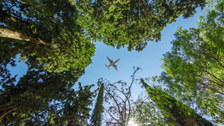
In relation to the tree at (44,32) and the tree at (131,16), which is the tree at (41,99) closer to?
the tree at (44,32)

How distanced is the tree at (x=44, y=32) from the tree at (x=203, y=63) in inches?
458

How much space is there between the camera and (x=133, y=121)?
7.98 metres

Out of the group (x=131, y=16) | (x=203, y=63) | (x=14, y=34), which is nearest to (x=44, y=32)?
(x=14, y=34)

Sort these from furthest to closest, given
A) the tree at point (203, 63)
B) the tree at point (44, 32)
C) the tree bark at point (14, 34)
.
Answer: the tree at point (203, 63) < the tree at point (44, 32) < the tree bark at point (14, 34)

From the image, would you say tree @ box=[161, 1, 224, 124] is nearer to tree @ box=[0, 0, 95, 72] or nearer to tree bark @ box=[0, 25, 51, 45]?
tree @ box=[0, 0, 95, 72]

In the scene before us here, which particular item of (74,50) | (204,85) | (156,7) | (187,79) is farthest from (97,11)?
(204,85)

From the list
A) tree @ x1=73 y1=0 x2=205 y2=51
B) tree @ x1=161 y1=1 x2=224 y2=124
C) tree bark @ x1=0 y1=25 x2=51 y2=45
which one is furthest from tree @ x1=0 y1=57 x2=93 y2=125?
tree @ x1=161 y1=1 x2=224 y2=124

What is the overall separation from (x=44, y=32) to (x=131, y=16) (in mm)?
7201

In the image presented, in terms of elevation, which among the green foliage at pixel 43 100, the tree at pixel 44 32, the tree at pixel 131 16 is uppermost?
the tree at pixel 131 16

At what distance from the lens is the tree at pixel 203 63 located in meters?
9.01

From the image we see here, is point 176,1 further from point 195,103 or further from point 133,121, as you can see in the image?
point 133,121

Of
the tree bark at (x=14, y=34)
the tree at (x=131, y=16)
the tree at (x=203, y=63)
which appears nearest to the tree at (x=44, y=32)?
the tree bark at (x=14, y=34)

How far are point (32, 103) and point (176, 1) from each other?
43.8ft

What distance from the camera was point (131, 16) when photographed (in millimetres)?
7879
